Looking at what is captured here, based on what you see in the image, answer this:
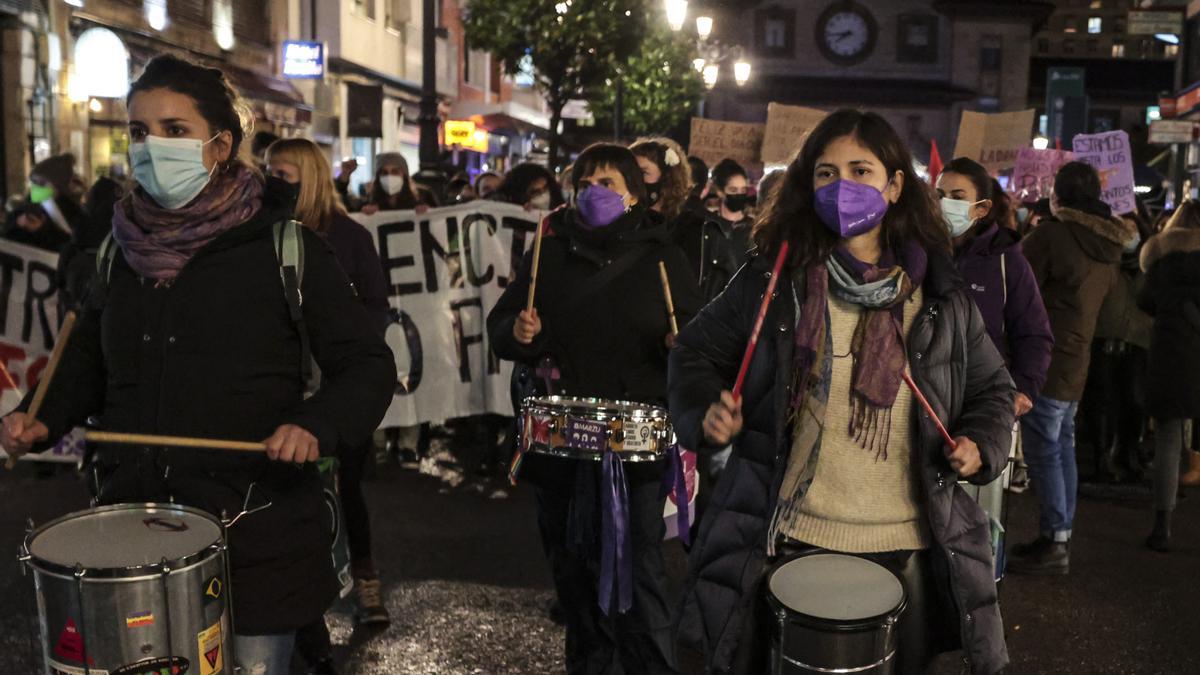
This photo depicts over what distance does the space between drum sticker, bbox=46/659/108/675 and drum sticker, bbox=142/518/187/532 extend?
32 centimetres

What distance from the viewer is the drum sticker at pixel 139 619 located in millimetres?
2436

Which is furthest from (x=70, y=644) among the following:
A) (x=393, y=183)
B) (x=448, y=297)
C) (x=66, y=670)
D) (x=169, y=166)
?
(x=393, y=183)

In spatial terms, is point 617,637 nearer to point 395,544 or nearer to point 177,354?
point 177,354

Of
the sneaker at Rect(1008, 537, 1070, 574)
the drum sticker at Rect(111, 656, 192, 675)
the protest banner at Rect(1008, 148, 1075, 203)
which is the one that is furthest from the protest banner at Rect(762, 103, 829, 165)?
the drum sticker at Rect(111, 656, 192, 675)

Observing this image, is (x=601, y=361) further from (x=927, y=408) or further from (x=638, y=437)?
(x=927, y=408)

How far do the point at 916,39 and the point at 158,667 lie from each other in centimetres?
5244

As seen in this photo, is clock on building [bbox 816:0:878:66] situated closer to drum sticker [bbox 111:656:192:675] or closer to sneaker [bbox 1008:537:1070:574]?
sneaker [bbox 1008:537:1070:574]

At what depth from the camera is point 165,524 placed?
8.73ft

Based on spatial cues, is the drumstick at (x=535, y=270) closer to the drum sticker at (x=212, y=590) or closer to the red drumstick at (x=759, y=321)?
the red drumstick at (x=759, y=321)

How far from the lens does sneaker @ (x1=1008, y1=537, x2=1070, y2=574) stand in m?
6.24

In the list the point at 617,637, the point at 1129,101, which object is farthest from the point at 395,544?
the point at 1129,101

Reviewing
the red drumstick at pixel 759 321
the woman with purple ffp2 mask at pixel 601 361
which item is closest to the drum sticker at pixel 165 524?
the red drumstick at pixel 759 321

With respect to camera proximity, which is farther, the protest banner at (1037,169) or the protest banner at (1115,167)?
the protest banner at (1037,169)

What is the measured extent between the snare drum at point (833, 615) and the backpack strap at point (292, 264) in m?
1.28
